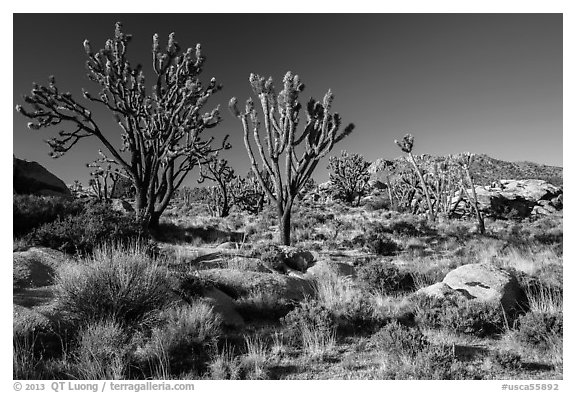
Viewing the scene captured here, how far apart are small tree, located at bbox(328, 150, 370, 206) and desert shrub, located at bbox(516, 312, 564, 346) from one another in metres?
32.6

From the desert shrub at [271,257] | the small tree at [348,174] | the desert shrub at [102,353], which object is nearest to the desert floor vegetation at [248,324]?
the desert shrub at [102,353]

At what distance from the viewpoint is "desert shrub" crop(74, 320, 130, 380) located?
12.6 feet

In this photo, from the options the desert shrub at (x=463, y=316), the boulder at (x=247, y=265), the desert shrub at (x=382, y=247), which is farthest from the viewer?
the desert shrub at (x=382, y=247)

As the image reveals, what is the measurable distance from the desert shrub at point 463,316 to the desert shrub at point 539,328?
13.2 inches

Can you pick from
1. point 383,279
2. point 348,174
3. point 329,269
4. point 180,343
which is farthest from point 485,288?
point 348,174

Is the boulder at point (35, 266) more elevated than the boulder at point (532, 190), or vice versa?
the boulder at point (532, 190)

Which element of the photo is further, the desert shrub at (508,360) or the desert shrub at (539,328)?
the desert shrub at (539,328)

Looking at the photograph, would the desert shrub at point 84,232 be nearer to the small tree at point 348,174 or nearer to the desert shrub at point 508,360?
the desert shrub at point 508,360

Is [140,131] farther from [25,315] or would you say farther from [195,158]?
[25,315]

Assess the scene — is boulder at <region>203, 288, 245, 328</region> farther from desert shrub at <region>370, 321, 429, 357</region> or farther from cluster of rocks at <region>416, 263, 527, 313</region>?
cluster of rocks at <region>416, 263, 527, 313</region>

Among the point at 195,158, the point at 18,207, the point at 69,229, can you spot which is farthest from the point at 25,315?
the point at 195,158

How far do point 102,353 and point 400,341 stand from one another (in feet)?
12.1

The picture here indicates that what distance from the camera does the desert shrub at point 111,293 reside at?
16.1 feet

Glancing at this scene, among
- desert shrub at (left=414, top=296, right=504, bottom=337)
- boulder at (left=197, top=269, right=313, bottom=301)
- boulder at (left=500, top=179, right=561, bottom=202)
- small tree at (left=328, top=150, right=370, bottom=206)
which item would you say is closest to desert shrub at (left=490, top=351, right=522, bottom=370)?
desert shrub at (left=414, top=296, right=504, bottom=337)
